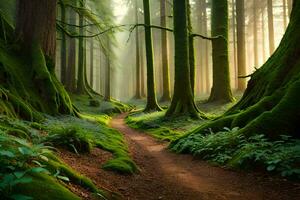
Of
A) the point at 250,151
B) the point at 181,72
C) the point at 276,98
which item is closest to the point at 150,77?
the point at 181,72

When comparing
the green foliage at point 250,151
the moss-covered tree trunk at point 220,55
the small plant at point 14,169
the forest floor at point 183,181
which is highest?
the moss-covered tree trunk at point 220,55

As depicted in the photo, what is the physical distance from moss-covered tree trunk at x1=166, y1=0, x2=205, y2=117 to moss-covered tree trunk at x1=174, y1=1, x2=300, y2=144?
17.6 feet

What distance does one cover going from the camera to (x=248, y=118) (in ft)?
28.3

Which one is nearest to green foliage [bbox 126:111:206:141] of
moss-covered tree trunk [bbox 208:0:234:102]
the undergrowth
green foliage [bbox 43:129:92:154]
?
moss-covered tree trunk [bbox 208:0:234:102]

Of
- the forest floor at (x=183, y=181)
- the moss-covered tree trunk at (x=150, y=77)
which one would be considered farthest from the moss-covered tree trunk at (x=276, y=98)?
the moss-covered tree trunk at (x=150, y=77)

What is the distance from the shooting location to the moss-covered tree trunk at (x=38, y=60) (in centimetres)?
1158

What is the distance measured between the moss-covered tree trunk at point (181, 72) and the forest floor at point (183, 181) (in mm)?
7509

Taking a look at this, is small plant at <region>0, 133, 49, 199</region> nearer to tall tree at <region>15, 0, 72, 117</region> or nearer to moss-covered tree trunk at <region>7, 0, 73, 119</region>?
moss-covered tree trunk at <region>7, 0, 73, 119</region>

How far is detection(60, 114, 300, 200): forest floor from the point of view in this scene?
552cm

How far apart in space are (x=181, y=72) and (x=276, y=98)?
26.8ft

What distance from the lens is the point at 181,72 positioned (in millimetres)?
16141

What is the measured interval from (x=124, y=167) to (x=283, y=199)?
3024 mm

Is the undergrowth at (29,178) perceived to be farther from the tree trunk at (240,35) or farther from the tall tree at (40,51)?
the tree trunk at (240,35)

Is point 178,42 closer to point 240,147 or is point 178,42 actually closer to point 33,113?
point 33,113
